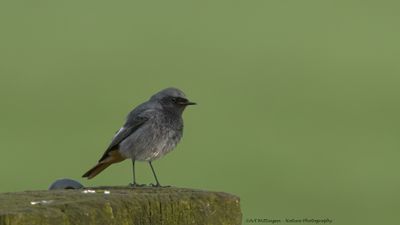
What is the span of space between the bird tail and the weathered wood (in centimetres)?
392

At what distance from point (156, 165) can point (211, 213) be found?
11.5 m

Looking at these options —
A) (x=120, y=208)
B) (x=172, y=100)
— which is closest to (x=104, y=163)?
(x=172, y=100)

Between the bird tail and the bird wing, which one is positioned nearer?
the bird tail

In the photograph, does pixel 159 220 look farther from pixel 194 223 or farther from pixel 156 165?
pixel 156 165

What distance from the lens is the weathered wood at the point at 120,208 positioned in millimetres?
3977

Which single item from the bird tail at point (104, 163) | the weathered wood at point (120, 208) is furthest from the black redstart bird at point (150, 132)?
the weathered wood at point (120, 208)

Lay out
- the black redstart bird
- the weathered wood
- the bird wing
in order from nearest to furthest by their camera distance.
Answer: the weathered wood
the black redstart bird
the bird wing

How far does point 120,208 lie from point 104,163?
461 centimetres

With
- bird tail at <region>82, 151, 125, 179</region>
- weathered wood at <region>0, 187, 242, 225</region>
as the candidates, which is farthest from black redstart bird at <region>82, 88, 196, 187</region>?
weathered wood at <region>0, 187, 242, 225</region>

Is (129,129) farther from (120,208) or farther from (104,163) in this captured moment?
(120,208)

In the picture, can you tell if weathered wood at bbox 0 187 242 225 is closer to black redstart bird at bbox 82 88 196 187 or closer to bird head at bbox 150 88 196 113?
black redstart bird at bbox 82 88 196 187

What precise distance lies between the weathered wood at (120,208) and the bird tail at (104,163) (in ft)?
12.9

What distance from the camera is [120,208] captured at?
4332mm

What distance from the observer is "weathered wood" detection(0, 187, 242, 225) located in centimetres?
398
